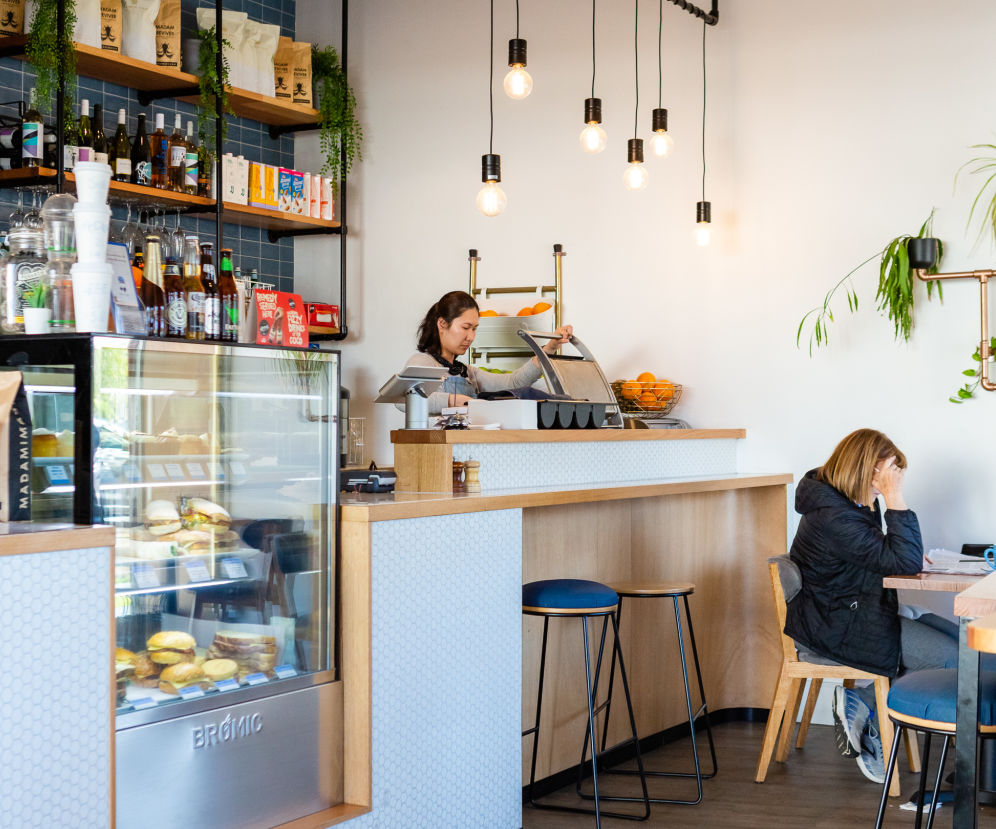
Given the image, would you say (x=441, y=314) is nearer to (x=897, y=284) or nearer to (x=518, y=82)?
(x=518, y=82)

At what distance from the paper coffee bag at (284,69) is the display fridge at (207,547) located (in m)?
3.39

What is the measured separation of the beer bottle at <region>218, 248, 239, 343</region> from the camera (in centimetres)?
306

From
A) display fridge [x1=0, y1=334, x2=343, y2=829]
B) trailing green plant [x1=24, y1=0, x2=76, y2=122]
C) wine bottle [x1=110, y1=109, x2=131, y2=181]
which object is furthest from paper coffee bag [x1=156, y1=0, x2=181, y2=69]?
display fridge [x1=0, y1=334, x2=343, y2=829]

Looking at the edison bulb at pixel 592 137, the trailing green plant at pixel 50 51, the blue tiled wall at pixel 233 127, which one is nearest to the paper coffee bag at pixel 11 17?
the trailing green plant at pixel 50 51

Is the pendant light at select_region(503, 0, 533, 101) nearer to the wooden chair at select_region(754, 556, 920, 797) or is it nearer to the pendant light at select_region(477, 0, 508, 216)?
the pendant light at select_region(477, 0, 508, 216)

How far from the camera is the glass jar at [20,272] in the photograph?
2.51 m

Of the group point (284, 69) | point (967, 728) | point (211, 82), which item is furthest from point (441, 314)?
point (967, 728)

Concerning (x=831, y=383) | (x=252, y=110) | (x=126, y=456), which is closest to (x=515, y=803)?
(x=126, y=456)

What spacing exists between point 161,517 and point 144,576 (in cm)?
13

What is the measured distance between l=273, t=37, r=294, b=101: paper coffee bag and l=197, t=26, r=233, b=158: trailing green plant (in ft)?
1.41

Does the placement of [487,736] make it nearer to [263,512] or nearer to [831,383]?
[263,512]

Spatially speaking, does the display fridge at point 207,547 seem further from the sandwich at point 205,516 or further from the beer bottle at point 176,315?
the beer bottle at point 176,315

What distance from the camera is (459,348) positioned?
4879 millimetres

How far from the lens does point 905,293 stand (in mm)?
4727
